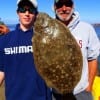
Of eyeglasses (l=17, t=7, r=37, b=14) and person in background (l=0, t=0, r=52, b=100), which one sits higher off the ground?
eyeglasses (l=17, t=7, r=37, b=14)

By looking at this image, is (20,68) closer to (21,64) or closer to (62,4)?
(21,64)

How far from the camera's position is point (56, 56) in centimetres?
245

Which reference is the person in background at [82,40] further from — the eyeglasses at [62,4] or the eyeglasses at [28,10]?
the eyeglasses at [28,10]

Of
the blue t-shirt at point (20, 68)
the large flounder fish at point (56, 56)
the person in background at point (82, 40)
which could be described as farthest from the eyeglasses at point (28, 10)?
the large flounder fish at point (56, 56)

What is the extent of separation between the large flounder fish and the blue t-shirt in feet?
4.55

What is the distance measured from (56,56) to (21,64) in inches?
56.7

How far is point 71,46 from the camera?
2430 mm

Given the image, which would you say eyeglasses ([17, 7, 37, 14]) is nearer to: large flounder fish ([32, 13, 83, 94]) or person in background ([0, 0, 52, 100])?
person in background ([0, 0, 52, 100])

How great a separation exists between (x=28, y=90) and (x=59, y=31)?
5.22 feet

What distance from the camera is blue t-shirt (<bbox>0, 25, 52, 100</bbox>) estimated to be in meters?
3.84

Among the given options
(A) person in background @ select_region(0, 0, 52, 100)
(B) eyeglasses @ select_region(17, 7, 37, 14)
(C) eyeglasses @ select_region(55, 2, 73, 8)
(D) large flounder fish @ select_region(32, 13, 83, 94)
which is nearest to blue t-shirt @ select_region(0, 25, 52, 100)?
(A) person in background @ select_region(0, 0, 52, 100)

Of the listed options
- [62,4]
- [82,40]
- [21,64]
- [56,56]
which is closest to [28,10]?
[21,64]

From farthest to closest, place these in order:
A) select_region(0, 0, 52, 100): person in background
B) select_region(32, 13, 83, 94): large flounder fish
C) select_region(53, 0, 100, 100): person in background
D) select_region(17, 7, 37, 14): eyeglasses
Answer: select_region(53, 0, 100, 100): person in background < select_region(0, 0, 52, 100): person in background < select_region(17, 7, 37, 14): eyeglasses < select_region(32, 13, 83, 94): large flounder fish

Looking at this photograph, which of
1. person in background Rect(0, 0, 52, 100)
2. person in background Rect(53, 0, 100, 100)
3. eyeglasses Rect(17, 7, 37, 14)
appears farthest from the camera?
person in background Rect(53, 0, 100, 100)
